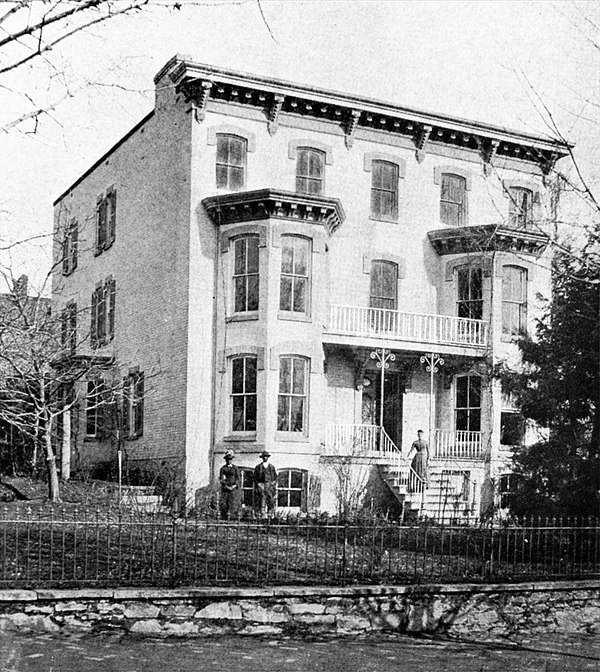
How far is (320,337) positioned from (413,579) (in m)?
12.5

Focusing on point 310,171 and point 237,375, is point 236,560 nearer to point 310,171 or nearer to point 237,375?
point 237,375

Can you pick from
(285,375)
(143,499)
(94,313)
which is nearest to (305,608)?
Answer: (143,499)

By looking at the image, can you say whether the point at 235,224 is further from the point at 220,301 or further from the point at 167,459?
the point at 167,459

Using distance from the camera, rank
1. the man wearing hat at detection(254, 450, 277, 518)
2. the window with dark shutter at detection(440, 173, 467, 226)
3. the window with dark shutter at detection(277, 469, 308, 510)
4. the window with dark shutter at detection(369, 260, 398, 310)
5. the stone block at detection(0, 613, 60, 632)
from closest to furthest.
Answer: the stone block at detection(0, 613, 60, 632) < the man wearing hat at detection(254, 450, 277, 518) < the window with dark shutter at detection(277, 469, 308, 510) < the window with dark shutter at detection(369, 260, 398, 310) < the window with dark shutter at detection(440, 173, 467, 226)

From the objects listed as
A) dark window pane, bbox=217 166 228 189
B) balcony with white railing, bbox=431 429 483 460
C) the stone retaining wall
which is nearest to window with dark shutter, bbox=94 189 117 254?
dark window pane, bbox=217 166 228 189

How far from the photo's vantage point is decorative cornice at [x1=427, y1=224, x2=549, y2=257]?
25925 mm

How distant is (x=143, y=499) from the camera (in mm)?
21828

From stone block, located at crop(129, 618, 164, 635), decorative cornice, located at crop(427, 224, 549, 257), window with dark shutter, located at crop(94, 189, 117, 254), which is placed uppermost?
window with dark shutter, located at crop(94, 189, 117, 254)

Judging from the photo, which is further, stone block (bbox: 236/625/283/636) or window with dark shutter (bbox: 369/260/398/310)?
window with dark shutter (bbox: 369/260/398/310)

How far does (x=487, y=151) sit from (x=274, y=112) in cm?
714

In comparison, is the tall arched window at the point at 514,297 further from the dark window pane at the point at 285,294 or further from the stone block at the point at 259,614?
the stone block at the point at 259,614

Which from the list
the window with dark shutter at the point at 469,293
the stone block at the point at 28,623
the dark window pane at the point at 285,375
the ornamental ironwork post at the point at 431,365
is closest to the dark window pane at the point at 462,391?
the ornamental ironwork post at the point at 431,365

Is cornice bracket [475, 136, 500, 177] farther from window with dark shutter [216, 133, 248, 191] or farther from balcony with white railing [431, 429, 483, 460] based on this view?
balcony with white railing [431, 429, 483, 460]

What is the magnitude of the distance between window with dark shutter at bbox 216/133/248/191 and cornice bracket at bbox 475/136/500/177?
7.51 metres
